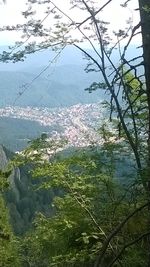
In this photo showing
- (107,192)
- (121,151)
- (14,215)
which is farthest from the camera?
(14,215)

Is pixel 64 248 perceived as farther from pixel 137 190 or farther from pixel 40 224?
pixel 137 190

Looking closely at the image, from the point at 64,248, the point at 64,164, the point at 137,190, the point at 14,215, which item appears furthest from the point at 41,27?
the point at 14,215

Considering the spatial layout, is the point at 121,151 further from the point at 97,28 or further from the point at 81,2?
the point at 81,2

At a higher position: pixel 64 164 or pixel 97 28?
pixel 97 28

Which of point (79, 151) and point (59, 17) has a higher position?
point (59, 17)

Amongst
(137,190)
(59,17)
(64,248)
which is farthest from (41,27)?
(64,248)

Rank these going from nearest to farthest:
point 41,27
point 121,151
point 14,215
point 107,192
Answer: point 41,27 < point 107,192 < point 121,151 < point 14,215

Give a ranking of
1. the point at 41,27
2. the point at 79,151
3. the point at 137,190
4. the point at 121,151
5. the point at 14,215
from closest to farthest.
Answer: the point at 137,190, the point at 41,27, the point at 121,151, the point at 79,151, the point at 14,215

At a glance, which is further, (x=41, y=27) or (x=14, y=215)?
(x=14, y=215)

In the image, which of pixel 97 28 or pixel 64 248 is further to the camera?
pixel 64 248
